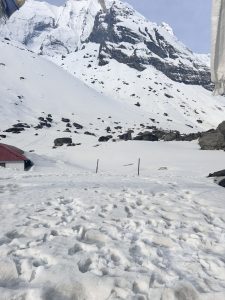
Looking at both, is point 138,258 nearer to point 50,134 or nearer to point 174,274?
point 174,274

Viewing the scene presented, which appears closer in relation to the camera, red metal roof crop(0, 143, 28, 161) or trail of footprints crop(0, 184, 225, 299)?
trail of footprints crop(0, 184, 225, 299)

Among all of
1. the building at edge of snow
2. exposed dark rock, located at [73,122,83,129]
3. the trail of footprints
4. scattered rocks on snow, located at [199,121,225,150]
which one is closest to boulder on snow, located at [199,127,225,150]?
scattered rocks on snow, located at [199,121,225,150]

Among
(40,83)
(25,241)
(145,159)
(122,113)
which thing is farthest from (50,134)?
(25,241)

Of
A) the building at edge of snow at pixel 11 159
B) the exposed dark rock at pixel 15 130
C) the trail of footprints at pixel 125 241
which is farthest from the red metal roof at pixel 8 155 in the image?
the exposed dark rock at pixel 15 130

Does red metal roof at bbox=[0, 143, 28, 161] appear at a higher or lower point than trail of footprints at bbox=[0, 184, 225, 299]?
higher

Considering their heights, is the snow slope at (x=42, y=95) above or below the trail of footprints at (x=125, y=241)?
above

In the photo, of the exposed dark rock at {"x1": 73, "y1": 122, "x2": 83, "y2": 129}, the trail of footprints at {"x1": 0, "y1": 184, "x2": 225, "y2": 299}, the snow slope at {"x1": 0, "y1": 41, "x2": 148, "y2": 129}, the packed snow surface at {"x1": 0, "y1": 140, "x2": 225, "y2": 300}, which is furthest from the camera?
the snow slope at {"x1": 0, "y1": 41, "x2": 148, "y2": 129}

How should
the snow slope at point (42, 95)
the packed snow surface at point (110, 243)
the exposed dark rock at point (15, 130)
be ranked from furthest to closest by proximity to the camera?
1. the snow slope at point (42, 95)
2. the exposed dark rock at point (15, 130)
3. the packed snow surface at point (110, 243)

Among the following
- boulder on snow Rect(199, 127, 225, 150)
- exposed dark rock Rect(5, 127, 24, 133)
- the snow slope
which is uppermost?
the snow slope

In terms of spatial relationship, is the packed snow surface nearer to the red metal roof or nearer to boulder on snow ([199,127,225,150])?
the red metal roof

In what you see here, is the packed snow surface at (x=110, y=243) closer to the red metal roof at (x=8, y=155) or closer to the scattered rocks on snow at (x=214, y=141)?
the red metal roof at (x=8, y=155)

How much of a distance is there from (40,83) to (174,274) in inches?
4746

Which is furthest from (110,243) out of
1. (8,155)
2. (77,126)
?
(77,126)

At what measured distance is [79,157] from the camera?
43188 mm
